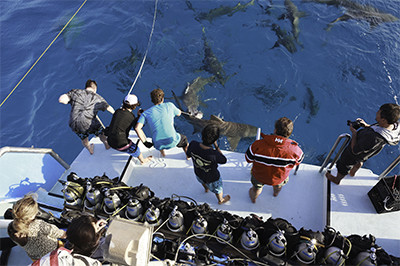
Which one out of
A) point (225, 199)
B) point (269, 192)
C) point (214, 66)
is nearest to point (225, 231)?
point (225, 199)

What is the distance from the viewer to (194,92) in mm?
8391

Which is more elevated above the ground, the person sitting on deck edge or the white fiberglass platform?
the person sitting on deck edge

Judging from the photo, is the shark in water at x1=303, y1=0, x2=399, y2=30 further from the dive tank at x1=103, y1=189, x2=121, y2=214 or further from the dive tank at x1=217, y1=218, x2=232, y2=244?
the dive tank at x1=103, y1=189, x2=121, y2=214

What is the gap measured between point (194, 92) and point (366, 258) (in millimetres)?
6324

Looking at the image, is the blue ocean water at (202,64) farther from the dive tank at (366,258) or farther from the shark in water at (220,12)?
the dive tank at (366,258)

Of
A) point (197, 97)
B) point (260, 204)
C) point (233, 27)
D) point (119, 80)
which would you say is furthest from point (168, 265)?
point (233, 27)

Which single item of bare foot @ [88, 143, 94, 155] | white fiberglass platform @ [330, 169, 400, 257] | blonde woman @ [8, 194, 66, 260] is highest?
blonde woman @ [8, 194, 66, 260]

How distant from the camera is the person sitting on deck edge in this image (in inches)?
147

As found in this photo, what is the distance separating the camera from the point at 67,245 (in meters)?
3.05

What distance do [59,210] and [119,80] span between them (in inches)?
217

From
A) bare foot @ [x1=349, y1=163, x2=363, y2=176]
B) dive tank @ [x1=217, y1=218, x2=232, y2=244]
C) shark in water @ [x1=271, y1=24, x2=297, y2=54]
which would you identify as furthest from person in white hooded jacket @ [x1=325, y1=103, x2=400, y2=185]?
shark in water @ [x1=271, y1=24, x2=297, y2=54]

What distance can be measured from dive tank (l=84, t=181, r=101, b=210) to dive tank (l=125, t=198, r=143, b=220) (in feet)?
1.66

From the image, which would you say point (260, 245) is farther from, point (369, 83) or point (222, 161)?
point (369, 83)

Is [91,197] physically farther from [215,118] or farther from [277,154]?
[215,118]
